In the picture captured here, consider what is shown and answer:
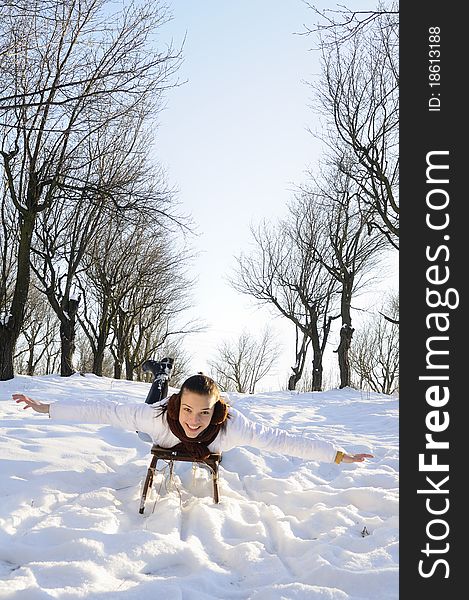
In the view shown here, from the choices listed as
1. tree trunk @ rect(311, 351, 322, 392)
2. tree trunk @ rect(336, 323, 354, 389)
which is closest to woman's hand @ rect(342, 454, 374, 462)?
tree trunk @ rect(336, 323, 354, 389)

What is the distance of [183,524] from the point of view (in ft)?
12.3

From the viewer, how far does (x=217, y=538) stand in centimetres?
352

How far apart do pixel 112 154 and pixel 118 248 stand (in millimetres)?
6001

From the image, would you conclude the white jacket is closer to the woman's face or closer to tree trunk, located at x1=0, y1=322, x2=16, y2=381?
the woman's face

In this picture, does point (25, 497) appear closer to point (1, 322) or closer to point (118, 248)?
point (1, 322)

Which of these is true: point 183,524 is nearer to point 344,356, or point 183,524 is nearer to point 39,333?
point 344,356

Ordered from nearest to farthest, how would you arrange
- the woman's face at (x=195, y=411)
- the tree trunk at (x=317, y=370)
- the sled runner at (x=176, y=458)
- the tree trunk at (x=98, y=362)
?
the woman's face at (x=195, y=411) → the sled runner at (x=176, y=458) → the tree trunk at (x=98, y=362) → the tree trunk at (x=317, y=370)

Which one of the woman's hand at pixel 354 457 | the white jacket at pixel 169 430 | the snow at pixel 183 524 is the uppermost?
the white jacket at pixel 169 430

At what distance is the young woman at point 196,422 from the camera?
3.85 m

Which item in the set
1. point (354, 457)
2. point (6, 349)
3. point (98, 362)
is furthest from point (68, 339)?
point (354, 457)

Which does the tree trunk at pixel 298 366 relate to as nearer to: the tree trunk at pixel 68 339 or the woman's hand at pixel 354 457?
the tree trunk at pixel 68 339

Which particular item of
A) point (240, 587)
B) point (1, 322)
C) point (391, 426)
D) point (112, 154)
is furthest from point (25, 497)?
point (112, 154)

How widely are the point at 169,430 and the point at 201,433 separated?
23 cm

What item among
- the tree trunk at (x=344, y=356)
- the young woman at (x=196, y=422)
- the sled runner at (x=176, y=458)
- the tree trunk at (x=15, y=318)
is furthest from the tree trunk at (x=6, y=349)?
the tree trunk at (x=344, y=356)
